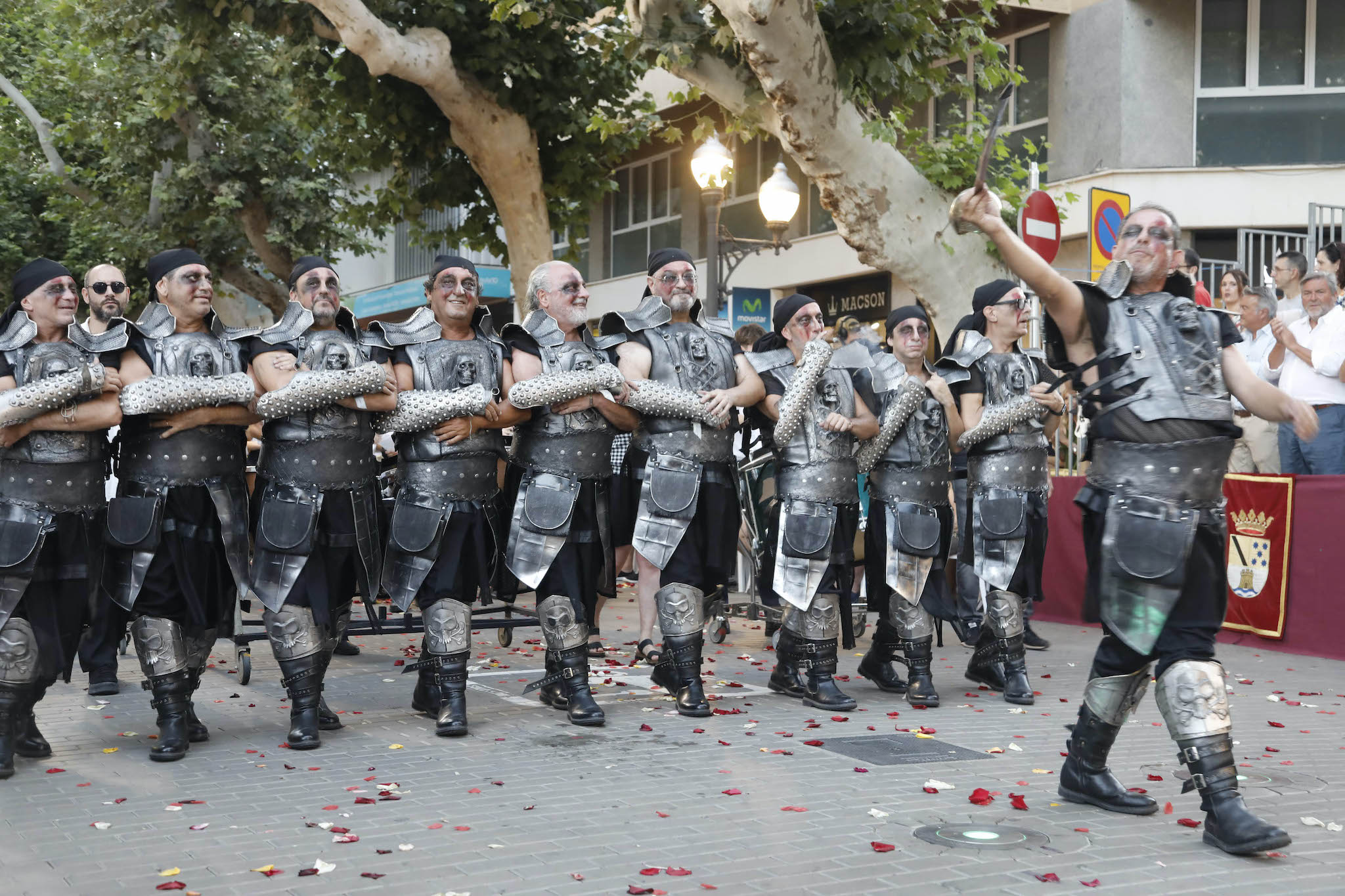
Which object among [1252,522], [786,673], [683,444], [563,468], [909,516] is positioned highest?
[683,444]

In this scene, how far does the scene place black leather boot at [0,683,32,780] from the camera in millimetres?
5602

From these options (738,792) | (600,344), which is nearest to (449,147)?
(600,344)

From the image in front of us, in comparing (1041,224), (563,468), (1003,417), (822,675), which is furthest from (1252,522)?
(563,468)

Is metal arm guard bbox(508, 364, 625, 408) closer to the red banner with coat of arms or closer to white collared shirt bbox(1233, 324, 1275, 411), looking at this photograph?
the red banner with coat of arms

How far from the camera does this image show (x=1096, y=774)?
5.01 meters

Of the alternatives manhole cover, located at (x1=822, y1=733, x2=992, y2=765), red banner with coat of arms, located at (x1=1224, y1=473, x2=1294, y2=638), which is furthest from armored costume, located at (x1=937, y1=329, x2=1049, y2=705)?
red banner with coat of arms, located at (x1=1224, y1=473, x2=1294, y2=638)

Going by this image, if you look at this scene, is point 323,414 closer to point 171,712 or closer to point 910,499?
point 171,712

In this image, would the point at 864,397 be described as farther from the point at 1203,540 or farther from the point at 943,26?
the point at 943,26

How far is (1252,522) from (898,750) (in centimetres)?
480

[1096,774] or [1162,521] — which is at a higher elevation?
[1162,521]

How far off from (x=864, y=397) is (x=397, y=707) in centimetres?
297

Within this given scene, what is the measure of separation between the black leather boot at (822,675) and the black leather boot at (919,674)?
0.33 metres

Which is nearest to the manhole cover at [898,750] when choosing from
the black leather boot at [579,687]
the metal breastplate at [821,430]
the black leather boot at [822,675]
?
the black leather boot at [822,675]

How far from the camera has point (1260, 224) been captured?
54.6 feet
